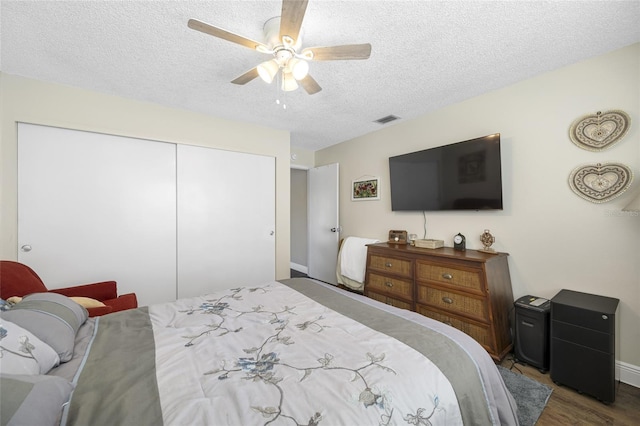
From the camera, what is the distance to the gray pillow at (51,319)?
3.24 feet

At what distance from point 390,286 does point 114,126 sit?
10.9ft

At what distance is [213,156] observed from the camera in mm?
3092

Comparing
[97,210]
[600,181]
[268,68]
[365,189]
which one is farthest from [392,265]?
[97,210]

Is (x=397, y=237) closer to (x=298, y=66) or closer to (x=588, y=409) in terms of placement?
(x=588, y=409)

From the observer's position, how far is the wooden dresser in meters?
2.06

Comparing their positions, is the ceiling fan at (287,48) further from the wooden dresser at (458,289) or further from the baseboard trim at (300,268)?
the baseboard trim at (300,268)

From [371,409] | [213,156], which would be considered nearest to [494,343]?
[371,409]

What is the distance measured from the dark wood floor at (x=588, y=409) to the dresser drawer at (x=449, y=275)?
78cm

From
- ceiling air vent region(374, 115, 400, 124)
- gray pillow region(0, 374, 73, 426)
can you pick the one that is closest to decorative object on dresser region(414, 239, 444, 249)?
ceiling air vent region(374, 115, 400, 124)

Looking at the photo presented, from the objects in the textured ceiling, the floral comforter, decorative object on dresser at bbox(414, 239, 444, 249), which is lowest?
the floral comforter

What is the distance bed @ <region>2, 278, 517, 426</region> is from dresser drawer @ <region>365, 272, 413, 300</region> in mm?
1251

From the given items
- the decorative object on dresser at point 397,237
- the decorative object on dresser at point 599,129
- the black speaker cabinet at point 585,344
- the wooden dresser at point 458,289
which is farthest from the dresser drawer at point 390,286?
the decorative object on dresser at point 599,129

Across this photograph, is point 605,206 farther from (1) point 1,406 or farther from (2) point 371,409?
(1) point 1,406

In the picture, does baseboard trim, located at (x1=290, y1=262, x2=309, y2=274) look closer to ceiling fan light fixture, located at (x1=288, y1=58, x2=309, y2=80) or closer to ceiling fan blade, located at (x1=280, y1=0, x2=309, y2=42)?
ceiling fan light fixture, located at (x1=288, y1=58, x2=309, y2=80)
